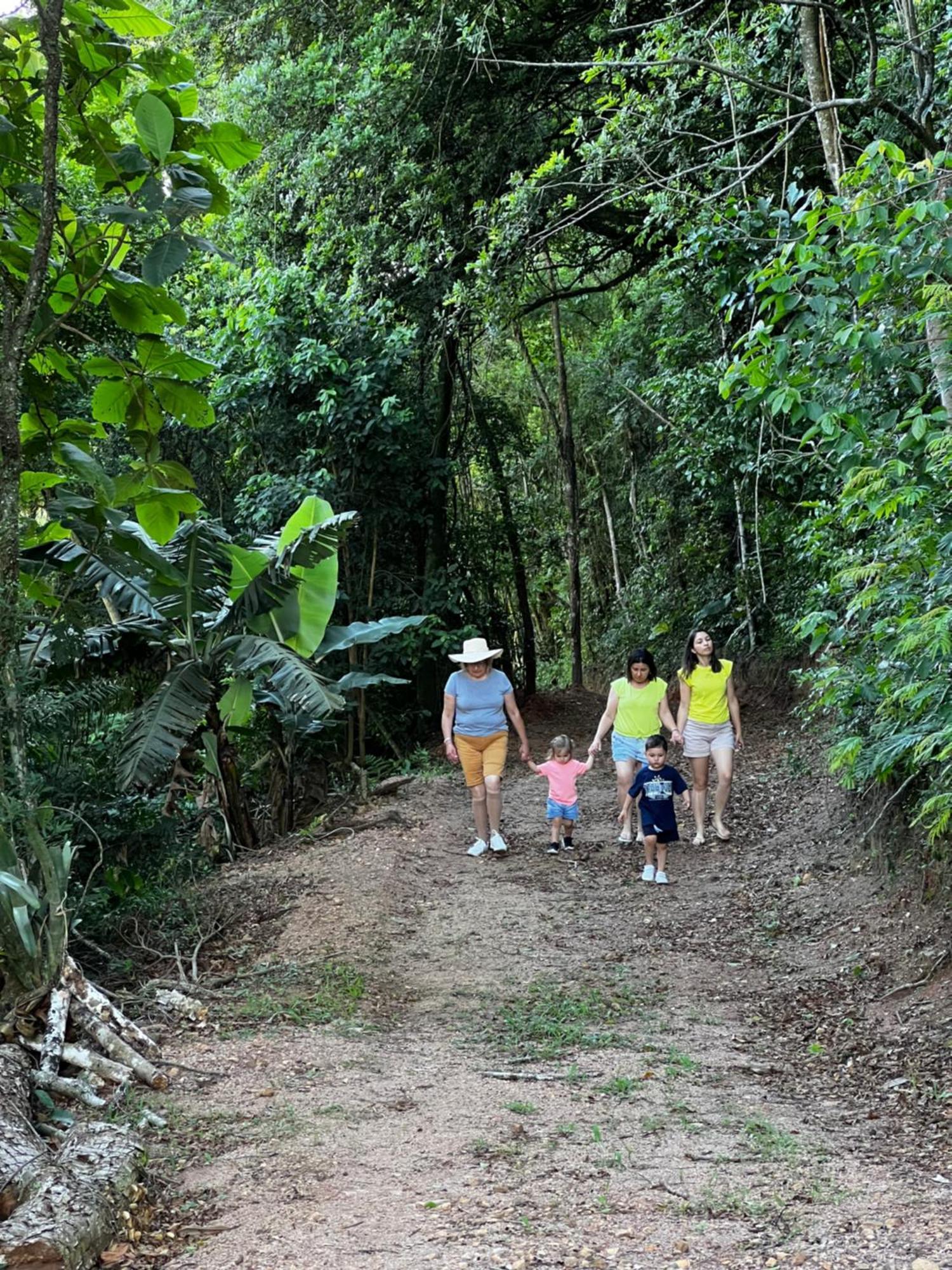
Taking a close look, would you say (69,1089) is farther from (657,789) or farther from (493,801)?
(493,801)

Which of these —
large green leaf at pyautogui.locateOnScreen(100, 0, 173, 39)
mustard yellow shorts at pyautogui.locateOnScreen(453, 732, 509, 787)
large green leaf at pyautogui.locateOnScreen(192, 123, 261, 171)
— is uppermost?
large green leaf at pyautogui.locateOnScreen(100, 0, 173, 39)

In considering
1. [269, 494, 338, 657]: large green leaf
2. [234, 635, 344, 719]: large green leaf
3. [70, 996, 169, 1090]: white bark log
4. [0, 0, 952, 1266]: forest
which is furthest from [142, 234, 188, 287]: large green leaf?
[269, 494, 338, 657]: large green leaf

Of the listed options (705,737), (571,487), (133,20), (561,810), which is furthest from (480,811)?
(571,487)

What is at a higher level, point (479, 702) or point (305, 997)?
point (479, 702)

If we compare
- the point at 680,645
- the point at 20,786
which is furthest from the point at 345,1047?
the point at 680,645

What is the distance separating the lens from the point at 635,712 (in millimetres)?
→ 9531

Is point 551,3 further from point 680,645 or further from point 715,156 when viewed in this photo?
point 680,645

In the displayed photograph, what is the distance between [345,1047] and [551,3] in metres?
10.7

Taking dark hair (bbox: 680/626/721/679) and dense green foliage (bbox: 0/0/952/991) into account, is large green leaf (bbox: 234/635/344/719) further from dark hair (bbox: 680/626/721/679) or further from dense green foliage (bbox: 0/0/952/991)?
dark hair (bbox: 680/626/721/679)

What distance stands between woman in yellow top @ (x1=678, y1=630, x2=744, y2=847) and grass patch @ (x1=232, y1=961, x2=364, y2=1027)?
12.5ft

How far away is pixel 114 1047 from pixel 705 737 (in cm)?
576

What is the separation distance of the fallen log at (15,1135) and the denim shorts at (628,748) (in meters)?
5.83

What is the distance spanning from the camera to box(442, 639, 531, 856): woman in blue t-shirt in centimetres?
934

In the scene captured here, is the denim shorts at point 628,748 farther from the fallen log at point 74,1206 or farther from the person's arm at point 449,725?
the fallen log at point 74,1206
